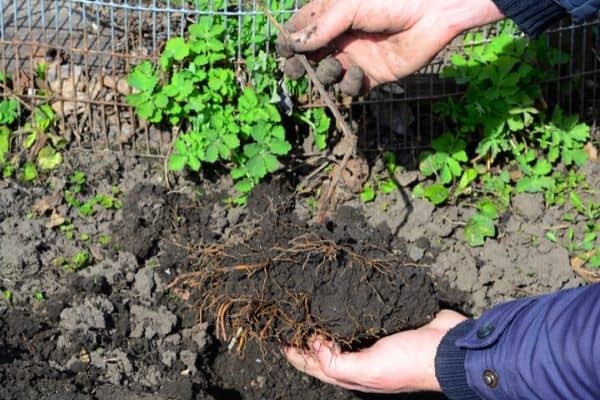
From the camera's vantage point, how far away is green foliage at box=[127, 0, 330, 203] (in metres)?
3.73

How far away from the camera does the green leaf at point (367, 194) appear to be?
396 cm

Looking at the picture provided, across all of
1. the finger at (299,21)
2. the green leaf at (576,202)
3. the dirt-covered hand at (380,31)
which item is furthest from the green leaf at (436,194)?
the finger at (299,21)

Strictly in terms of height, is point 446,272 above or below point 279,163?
below

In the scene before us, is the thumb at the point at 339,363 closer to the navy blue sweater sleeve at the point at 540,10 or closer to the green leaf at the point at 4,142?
the navy blue sweater sleeve at the point at 540,10

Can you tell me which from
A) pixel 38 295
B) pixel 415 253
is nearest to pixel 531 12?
pixel 415 253

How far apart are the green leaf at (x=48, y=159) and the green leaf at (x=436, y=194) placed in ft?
4.89

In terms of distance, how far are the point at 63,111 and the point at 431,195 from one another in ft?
5.05

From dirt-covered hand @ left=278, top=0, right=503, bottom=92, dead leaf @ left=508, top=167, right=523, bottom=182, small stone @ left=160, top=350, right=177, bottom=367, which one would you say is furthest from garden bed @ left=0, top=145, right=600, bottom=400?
dirt-covered hand @ left=278, top=0, right=503, bottom=92

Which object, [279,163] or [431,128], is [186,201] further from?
[431,128]

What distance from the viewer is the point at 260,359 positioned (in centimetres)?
359

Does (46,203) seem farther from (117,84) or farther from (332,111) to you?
(332,111)

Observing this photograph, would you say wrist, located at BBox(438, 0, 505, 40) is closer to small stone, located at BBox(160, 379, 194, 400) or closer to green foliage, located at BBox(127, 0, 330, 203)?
green foliage, located at BBox(127, 0, 330, 203)

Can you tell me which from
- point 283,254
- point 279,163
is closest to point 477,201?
point 279,163

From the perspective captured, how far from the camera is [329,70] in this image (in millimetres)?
3189
